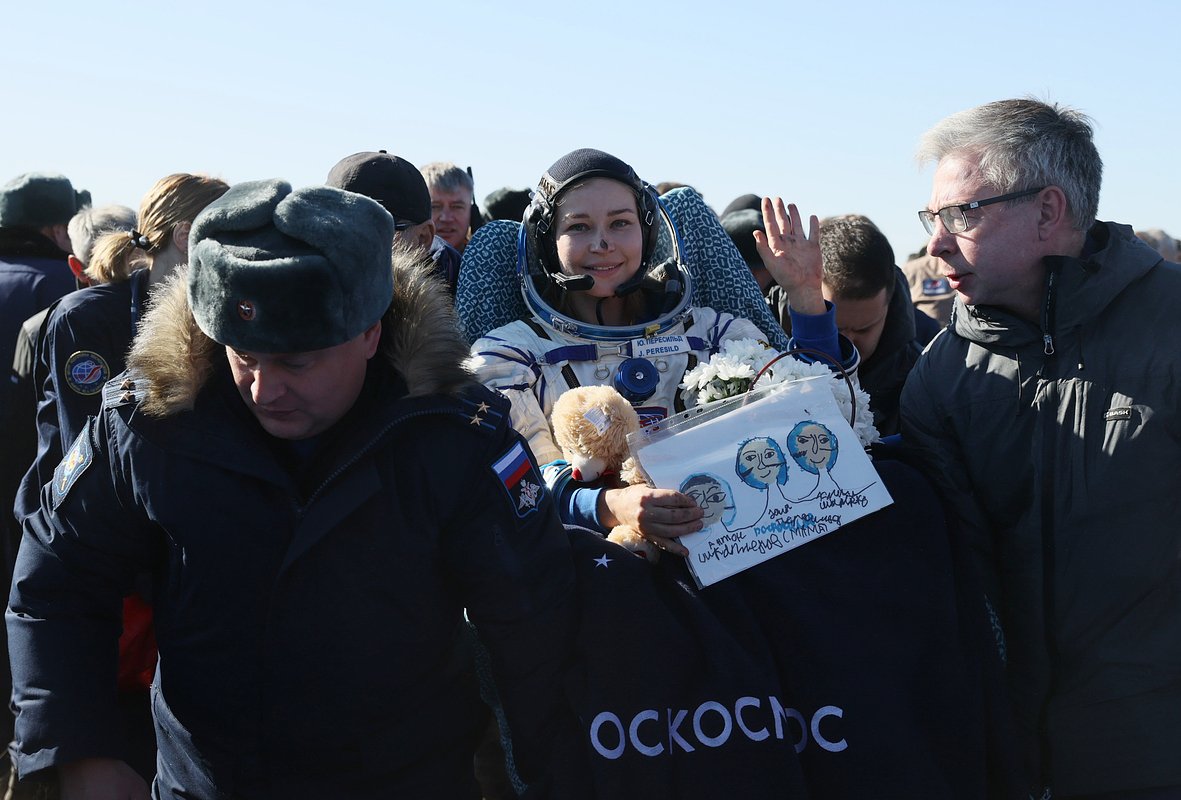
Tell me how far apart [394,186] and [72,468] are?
174cm

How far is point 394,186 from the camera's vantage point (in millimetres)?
3537

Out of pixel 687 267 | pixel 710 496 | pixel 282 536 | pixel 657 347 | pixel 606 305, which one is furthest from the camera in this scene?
pixel 687 267

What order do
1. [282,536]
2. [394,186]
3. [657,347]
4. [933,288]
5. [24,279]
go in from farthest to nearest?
[933,288] < [24,279] < [394,186] < [657,347] < [282,536]

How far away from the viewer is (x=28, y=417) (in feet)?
13.8

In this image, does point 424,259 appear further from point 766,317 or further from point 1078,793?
point 1078,793

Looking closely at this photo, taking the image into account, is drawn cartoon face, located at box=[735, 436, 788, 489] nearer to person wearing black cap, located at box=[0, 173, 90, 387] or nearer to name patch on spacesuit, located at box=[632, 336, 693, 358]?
name patch on spacesuit, located at box=[632, 336, 693, 358]

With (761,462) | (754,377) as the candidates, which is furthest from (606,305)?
(761,462)

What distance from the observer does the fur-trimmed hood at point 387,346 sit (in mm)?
2008

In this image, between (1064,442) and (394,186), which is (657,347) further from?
(394,186)

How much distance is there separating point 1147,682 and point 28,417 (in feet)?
12.8

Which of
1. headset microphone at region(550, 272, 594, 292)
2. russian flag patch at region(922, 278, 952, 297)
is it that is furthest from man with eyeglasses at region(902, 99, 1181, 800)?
russian flag patch at region(922, 278, 952, 297)

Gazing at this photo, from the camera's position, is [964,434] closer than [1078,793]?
No

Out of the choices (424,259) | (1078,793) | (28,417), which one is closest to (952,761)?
(1078,793)

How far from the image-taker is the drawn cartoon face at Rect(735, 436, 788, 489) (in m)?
2.32
